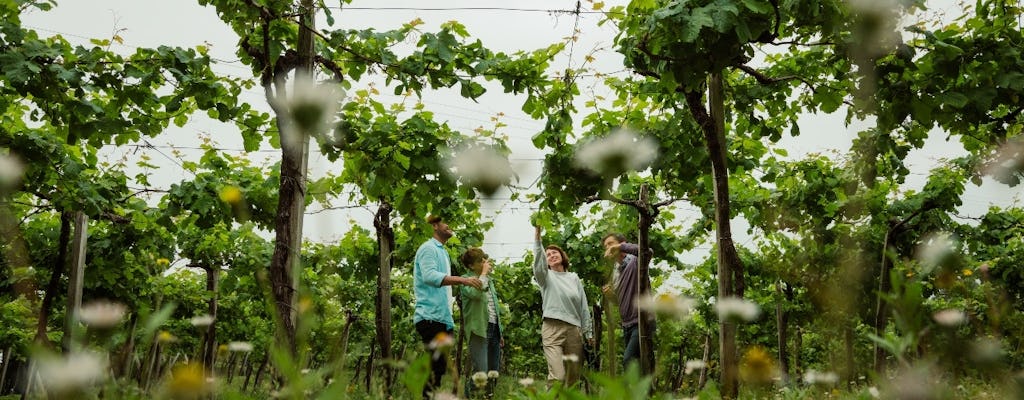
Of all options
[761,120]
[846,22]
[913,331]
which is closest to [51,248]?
[761,120]

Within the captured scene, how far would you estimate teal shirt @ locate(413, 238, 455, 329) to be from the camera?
618 centimetres

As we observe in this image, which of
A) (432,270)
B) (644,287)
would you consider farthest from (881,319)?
(432,270)

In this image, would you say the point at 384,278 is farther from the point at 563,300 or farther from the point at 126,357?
the point at 126,357

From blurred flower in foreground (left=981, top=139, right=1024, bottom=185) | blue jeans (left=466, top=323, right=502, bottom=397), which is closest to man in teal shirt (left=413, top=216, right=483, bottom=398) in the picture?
blue jeans (left=466, top=323, right=502, bottom=397)

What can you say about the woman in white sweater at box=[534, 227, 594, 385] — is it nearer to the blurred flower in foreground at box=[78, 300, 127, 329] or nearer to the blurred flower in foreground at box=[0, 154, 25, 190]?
the blurred flower in foreground at box=[0, 154, 25, 190]

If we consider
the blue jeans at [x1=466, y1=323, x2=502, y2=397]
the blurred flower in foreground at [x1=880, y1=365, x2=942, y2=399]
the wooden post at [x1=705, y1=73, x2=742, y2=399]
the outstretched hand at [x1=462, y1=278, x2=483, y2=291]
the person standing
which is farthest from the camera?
the person standing

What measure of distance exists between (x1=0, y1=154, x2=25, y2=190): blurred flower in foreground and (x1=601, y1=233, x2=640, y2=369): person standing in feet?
14.5

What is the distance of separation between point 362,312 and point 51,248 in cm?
1031

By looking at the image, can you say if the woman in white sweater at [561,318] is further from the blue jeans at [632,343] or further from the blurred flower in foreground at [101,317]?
the blurred flower in foreground at [101,317]

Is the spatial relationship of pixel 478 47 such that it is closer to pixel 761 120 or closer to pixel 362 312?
pixel 761 120

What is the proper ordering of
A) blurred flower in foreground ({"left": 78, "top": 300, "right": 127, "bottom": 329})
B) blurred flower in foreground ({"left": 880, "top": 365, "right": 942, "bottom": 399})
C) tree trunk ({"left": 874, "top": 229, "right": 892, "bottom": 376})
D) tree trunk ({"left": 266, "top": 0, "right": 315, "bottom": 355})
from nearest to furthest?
blurred flower in foreground ({"left": 78, "top": 300, "right": 127, "bottom": 329}) → blurred flower in foreground ({"left": 880, "top": 365, "right": 942, "bottom": 399}) → tree trunk ({"left": 874, "top": 229, "right": 892, "bottom": 376}) → tree trunk ({"left": 266, "top": 0, "right": 315, "bottom": 355})

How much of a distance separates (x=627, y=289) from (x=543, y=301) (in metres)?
0.82

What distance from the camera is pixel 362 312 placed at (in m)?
21.3

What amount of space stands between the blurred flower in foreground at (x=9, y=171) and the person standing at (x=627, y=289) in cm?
443
